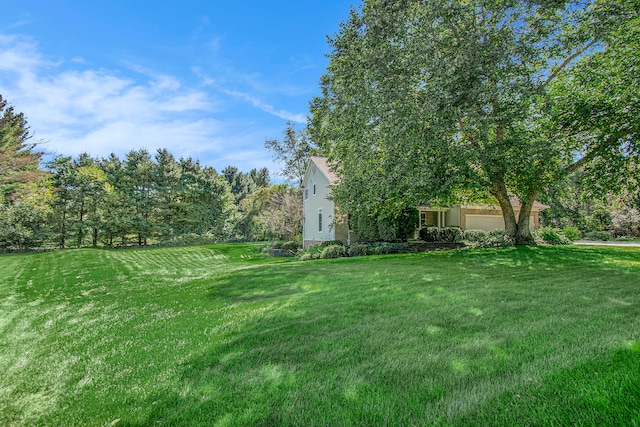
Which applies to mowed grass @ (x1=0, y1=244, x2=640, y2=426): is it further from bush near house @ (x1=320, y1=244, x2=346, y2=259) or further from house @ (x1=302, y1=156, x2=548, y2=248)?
house @ (x1=302, y1=156, x2=548, y2=248)

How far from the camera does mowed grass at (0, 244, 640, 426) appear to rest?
2.41 m

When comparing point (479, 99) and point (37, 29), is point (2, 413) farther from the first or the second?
point (37, 29)

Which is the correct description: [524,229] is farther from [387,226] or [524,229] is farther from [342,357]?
[342,357]

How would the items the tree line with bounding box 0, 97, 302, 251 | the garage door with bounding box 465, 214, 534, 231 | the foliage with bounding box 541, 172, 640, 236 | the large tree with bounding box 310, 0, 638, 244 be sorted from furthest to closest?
the tree line with bounding box 0, 97, 302, 251 < the foliage with bounding box 541, 172, 640, 236 < the garage door with bounding box 465, 214, 534, 231 < the large tree with bounding box 310, 0, 638, 244

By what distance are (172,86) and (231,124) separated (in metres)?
9.03

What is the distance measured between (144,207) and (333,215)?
23.5m

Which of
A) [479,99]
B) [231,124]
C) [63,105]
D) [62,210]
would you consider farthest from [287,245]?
[62,210]

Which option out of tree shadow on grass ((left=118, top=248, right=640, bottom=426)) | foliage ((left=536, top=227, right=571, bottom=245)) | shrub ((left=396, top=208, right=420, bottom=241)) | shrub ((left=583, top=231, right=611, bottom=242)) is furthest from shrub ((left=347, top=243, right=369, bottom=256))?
shrub ((left=583, top=231, right=611, bottom=242))

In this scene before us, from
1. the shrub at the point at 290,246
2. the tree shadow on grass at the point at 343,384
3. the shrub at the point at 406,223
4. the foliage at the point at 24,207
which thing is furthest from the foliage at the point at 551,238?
the foliage at the point at 24,207

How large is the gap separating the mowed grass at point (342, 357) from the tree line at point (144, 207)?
76.3 ft

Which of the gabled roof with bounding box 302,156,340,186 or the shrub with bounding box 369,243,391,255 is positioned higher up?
the gabled roof with bounding box 302,156,340,186

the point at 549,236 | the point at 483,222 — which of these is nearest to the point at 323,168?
the point at 483,222

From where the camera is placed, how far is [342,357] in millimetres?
3383

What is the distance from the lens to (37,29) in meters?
12.7
